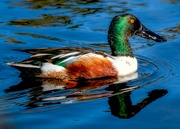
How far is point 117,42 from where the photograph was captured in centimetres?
937

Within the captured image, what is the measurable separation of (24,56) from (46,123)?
3.36 meters

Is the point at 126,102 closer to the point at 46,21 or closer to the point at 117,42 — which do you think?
the point at 117,42

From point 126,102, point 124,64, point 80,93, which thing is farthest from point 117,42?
point 126,102

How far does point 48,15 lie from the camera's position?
491 inches

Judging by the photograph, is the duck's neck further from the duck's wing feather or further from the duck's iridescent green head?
the duck's wing feather

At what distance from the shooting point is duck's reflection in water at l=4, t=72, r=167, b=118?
758 centimetres

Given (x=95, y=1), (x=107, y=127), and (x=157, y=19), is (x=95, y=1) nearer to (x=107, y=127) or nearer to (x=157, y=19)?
(x=157, y=19)

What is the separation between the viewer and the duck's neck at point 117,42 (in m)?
9.30

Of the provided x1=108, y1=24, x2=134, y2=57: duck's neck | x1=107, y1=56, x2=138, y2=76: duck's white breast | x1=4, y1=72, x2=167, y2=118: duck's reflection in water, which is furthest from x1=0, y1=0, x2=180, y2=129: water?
x1=108, y1=24, x2=134, y2=57: duck's neck

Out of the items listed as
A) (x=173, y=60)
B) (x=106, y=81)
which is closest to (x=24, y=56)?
(x=106, y=81)

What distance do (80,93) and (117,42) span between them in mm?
1555

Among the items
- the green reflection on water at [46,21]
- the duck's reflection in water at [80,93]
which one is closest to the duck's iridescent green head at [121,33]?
the duck's reflection in water at [80,93]

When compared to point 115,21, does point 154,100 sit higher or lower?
lower

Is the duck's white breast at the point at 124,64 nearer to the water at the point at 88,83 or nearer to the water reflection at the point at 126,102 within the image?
the water at the point at 88,83
